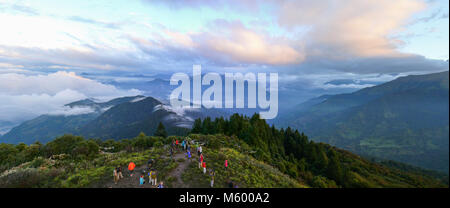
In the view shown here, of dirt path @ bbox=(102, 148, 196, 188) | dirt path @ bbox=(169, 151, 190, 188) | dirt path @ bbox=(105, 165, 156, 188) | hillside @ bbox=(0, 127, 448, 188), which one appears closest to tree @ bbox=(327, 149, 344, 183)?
hillside @ bbox=(0, 127, 448, 188)

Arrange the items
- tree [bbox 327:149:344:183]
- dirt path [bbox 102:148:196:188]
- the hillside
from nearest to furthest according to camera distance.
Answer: dirt path [bbox 102:148:196:188] < the hillside < tree [bbox 327:149:344:183]

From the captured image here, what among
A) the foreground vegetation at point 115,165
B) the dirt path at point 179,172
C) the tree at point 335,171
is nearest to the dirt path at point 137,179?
the dirt path at point 179,172

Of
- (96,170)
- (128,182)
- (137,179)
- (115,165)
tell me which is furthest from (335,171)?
(96,170)

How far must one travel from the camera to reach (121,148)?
125 ft

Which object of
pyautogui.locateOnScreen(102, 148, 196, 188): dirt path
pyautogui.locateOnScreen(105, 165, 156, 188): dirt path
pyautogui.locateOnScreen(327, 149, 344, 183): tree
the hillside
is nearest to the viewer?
pyautogui.locateOnScreen(105, 165, 156, 188): dirt path

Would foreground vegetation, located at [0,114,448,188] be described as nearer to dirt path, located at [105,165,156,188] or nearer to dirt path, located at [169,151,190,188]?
dirt path, located at [169,151,190,188]

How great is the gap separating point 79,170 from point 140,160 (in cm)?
706

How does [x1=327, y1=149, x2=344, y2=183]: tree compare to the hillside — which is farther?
[x1=327, y1=149, x2=344, y2=183]: tree

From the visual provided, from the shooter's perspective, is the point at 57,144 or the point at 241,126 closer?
the point at 57,144

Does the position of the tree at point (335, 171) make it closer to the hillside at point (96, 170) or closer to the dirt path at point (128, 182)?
the hillside at point (96, 170)

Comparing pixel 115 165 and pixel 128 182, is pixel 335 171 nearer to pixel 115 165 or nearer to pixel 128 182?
pixel 128 182

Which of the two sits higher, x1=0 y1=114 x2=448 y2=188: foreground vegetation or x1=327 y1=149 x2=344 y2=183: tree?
x1=0 y1=114 x2=448 y2=188: foreground vegetation
